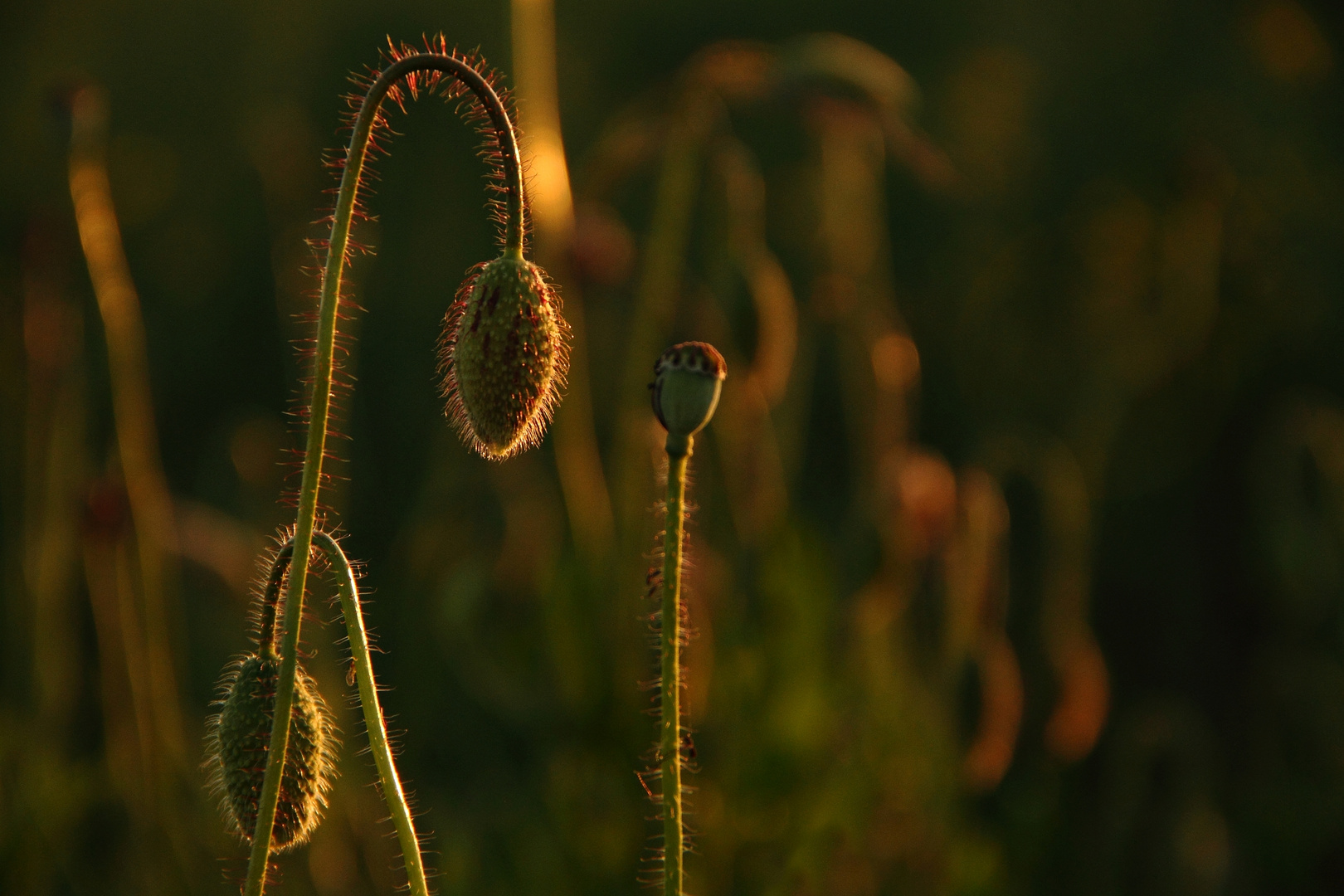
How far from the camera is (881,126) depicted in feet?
4.92

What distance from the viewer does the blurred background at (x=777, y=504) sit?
164 cm

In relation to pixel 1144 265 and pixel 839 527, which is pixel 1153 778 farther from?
pixel 1144 265

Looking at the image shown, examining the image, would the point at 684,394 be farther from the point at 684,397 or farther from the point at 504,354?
the point at 504,354

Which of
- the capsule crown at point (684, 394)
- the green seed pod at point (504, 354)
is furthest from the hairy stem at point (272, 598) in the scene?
the capsule crown at point (684, 394)

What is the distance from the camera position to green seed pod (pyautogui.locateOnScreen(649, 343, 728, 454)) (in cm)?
67

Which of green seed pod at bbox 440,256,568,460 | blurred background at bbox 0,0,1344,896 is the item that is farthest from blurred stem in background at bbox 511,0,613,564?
green seed pod at bbox 440,256,568,460

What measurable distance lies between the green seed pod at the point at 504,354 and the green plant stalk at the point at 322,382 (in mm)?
84

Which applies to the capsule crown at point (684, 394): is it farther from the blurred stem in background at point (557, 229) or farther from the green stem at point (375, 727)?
the blurred stem in background at point (557, 229)

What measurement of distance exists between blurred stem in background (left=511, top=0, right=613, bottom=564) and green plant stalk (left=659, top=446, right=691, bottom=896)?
0.84m

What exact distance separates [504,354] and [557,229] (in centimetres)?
90

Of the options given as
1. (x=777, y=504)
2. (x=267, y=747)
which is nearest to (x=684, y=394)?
(x=267, y=747)

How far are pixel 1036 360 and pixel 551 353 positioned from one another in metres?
2.41

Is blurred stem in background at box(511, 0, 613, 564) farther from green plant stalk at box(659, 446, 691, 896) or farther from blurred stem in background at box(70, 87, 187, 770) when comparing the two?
A: green plant stalk at box(659, 446, 691, 896)

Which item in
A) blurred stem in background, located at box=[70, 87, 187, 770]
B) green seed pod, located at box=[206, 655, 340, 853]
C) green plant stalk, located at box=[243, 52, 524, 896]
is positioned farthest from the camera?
blurred stem in background, located at box=[70, 87, 187, 770]
